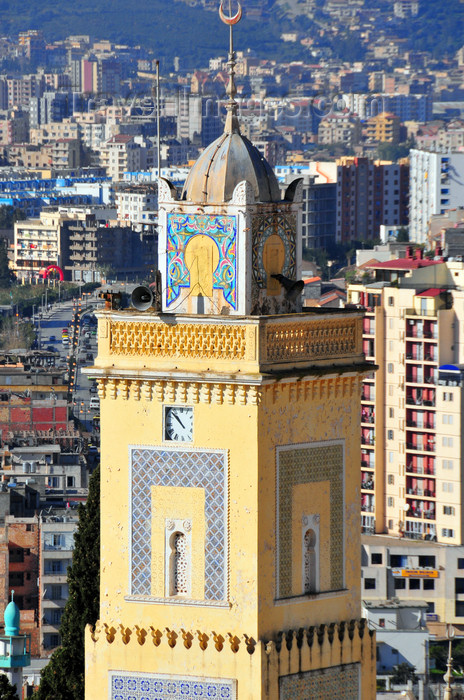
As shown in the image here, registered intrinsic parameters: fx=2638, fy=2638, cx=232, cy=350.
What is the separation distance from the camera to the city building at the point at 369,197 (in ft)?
348

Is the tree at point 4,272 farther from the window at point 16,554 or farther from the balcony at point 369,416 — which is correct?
the window at point 16,554

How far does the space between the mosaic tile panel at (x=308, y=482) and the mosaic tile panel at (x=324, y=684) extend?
0.28 m

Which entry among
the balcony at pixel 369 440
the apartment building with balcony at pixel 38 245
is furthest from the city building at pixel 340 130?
the balcony at pixel 369 440

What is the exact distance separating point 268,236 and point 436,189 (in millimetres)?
82208

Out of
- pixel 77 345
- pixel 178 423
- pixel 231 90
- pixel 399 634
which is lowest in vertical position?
pixel 399 634

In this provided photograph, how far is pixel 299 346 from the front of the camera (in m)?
8.75

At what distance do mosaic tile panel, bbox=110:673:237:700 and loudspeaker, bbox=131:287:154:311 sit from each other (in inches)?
48.5

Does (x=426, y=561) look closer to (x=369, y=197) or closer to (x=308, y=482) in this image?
(x=308, y=482)

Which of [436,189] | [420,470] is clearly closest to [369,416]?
[420,470]

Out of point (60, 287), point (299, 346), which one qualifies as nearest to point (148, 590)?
point (299, 346)

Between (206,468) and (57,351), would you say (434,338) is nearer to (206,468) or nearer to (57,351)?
(206,468)

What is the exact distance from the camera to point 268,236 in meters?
8.74

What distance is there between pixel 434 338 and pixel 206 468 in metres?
28.6

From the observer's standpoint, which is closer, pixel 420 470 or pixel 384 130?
pixel 420 470
